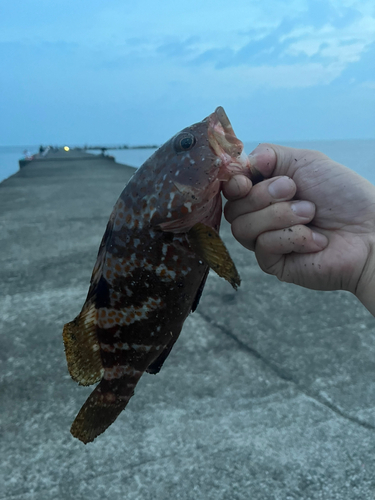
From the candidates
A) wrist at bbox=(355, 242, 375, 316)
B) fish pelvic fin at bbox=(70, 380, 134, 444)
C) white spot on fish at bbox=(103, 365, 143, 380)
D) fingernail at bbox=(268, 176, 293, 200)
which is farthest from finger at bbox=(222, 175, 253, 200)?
fish pelvic fin at bbox=(70, 380, 134, 444)

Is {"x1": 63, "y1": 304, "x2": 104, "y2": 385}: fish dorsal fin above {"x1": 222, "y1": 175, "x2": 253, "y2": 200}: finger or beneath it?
beneath

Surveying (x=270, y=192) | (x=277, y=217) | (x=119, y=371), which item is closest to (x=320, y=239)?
(x=277, y=217)

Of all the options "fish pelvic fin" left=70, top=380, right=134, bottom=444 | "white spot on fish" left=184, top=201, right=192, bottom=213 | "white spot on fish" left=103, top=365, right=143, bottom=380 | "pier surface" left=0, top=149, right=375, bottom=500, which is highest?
"white spot on fish" left=184, top=201, right=192, bottom=213

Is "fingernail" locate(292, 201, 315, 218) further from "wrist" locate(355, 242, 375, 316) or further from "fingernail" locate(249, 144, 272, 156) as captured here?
"wrist" locate(355, 242, 375, 316)

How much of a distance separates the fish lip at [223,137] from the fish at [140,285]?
0.06 meters

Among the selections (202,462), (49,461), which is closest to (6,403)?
(49,461)

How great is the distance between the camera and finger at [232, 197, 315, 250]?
255 centimetres

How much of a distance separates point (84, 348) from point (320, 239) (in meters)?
1.64

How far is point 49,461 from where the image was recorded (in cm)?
317

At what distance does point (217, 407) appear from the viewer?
3.74m

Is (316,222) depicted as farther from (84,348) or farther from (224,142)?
(84,348)

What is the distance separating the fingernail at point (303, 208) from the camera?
8.46ft

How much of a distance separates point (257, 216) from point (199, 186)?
0.51 metres

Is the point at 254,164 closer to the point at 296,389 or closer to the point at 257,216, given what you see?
the point at 257,216
